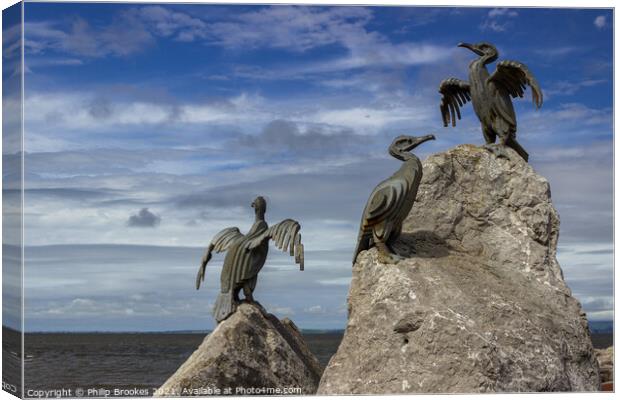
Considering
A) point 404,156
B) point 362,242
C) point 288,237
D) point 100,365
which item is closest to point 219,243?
point 288,237

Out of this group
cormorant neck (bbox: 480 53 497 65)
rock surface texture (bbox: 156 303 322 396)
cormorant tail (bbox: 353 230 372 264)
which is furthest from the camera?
cormorant neck (bbox: 480 53 497 65)

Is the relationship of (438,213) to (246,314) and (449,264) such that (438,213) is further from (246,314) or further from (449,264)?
(246,314)

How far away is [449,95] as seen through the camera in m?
14.7

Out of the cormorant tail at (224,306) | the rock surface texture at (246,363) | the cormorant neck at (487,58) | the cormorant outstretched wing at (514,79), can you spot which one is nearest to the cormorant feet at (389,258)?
the rock surface texture at (246,363)

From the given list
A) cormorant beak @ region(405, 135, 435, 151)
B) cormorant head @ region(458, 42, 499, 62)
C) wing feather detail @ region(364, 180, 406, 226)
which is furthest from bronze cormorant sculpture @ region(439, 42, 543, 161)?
wing feather detail @ region(364, 180, 406, 226)

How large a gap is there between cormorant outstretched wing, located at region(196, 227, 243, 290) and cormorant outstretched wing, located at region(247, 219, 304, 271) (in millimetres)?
527

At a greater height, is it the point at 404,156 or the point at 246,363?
the point at 404,156

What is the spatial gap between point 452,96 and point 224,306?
12.9 feet

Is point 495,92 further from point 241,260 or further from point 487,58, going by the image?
point 241,260

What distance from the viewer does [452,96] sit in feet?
48.2

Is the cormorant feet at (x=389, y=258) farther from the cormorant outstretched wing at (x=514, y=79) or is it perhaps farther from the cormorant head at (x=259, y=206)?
the cormorant outstretched wing at (x=514, y=79)

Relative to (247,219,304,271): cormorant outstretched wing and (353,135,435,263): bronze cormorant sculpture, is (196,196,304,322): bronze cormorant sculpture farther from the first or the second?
(353,135,435,263): bronze cormorant sculpture

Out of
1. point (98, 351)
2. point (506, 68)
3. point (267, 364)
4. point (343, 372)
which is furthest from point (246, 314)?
point (98, 351)

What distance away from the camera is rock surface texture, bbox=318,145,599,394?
39.0 ft
